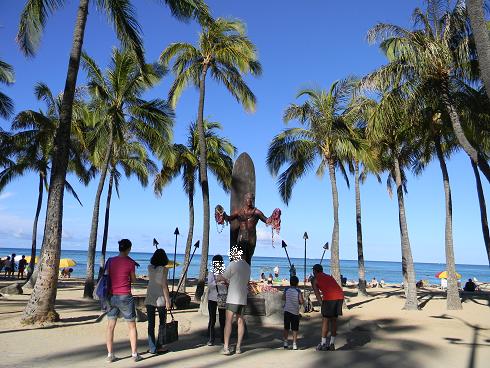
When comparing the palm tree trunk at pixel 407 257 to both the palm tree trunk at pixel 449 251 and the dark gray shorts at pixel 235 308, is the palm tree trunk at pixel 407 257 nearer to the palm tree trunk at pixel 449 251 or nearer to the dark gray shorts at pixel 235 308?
the palm tree trunk at pixel 449 251

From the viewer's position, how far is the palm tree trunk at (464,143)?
11.8 m

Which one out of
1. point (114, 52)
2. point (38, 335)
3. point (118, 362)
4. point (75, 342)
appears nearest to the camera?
point (118, 362)

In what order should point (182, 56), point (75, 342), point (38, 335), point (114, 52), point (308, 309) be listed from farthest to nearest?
1. point (182, 56)
2. point (114, 52)
3. point (308, 309)
4. point (38, 335)
5. point (75, 342)

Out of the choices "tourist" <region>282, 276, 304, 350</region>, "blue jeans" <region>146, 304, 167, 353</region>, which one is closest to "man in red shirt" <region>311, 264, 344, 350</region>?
"tourist" <region>282, 276, 304, 350</region>

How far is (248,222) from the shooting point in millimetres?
12336

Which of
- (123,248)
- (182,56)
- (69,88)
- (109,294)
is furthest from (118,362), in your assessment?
(182,56)

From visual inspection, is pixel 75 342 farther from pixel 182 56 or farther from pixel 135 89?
pixel 182 56

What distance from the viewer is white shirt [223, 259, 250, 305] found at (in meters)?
7.55

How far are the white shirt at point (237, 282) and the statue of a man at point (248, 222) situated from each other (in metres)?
4.46

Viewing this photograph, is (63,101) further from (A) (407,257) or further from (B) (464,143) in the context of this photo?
(A) (407,257)

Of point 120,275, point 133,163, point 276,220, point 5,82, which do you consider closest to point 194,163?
point 133,163

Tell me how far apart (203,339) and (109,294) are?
10.5 feet

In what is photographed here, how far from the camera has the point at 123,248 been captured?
6871mm

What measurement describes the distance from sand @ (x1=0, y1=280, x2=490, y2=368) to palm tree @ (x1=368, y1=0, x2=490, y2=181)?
231 inches
